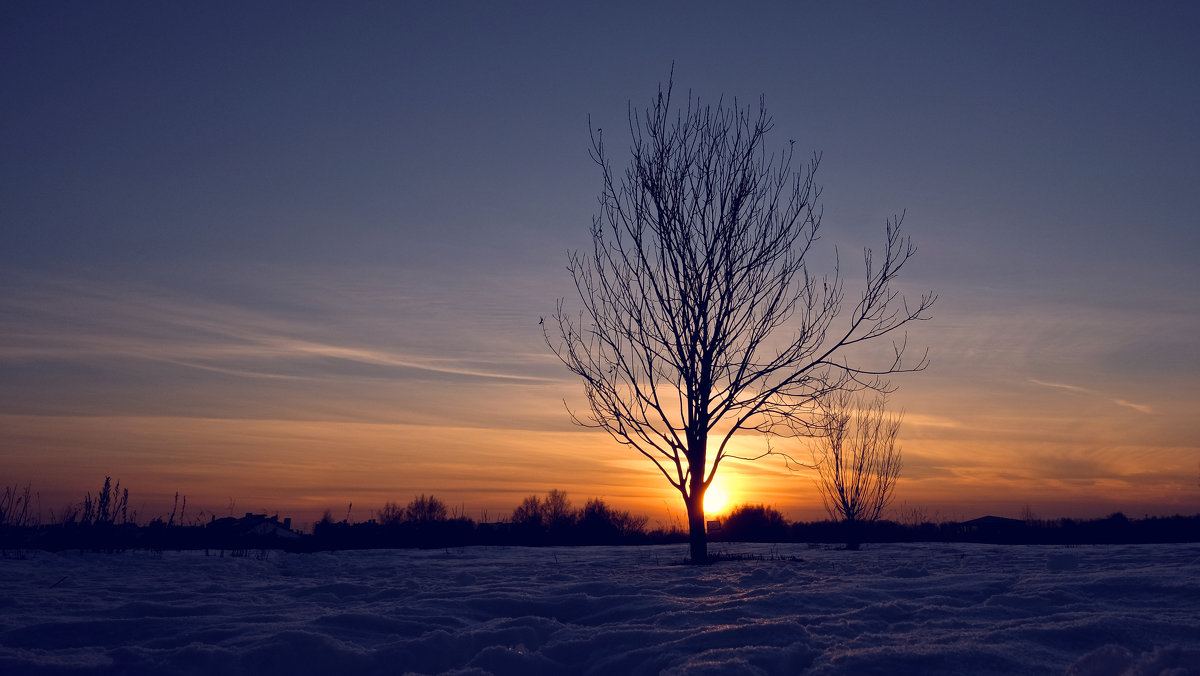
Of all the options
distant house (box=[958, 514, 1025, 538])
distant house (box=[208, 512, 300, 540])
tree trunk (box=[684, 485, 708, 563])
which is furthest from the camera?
distant house (box=[958, 514, 1025, 538])

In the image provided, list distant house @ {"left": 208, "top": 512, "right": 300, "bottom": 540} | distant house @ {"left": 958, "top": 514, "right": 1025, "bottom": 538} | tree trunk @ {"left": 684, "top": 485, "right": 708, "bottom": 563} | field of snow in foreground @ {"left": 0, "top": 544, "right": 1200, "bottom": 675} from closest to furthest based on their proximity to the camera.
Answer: field of snow in foreground @ {"left": 0, "top": 544, "right": 1200, "bottom": 675} < tree trunk @ {"left": 684, "top": 485, "right": 708, "bottom": 563} < distant house @ {"left": 208, "top": 512, "right": 300, "bottom": 540} < distant house @ {"left": 958, "top": 514, "right": 1025, "bottom": 538}

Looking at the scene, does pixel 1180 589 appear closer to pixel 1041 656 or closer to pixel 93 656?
pixel 1041 656

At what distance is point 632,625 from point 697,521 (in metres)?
5.38

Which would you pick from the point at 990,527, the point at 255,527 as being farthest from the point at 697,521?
the point at 990,527

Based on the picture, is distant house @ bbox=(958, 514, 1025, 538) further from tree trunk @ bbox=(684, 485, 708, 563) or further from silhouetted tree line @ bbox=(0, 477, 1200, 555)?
tree trunk @ bbox=(684, 485, 708, 563)

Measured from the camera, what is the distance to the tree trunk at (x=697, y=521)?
976 cm

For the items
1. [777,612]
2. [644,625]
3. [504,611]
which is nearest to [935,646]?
[777,612]

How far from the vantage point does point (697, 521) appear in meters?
9.93

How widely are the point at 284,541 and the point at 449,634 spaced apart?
48.8 feet

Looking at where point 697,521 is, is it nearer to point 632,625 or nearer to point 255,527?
point 632,625

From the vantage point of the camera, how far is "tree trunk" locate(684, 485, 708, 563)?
976 centimetres

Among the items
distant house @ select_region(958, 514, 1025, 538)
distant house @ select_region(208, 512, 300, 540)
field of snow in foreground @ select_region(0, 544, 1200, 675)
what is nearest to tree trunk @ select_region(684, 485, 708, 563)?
field of snow in foreground @ select_region(0, 544, 1200, 675)

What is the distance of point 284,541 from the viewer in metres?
17.3

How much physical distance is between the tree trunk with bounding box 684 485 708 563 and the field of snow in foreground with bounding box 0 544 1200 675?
2066 millimetres
